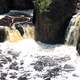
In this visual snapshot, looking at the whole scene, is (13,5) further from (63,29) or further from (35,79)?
(35,79)

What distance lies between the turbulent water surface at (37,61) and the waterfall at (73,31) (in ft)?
0.98

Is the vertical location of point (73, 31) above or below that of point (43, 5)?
below

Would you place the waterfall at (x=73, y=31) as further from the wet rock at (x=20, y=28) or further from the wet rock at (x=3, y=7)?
the wet rock at (x=3, y=7)

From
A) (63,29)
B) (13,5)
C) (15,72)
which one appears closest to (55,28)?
(63,29)

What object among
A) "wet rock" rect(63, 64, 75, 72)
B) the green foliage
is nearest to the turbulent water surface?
"wet rock" rect(63, 64, 75, 72)

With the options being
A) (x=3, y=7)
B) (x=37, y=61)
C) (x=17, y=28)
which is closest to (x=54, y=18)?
(x=17, y=28)

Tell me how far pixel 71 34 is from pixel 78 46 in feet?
4.23

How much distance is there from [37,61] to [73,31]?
2.40 m

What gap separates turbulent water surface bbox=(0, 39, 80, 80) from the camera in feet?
39.2

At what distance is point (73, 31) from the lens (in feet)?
47.5

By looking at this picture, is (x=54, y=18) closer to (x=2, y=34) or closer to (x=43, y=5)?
(x=43, y=5)

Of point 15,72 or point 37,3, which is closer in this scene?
point 15,72

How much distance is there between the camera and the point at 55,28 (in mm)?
14625

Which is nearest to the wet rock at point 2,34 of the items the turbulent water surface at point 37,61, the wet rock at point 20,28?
the turbulent water surface at point 37,61
